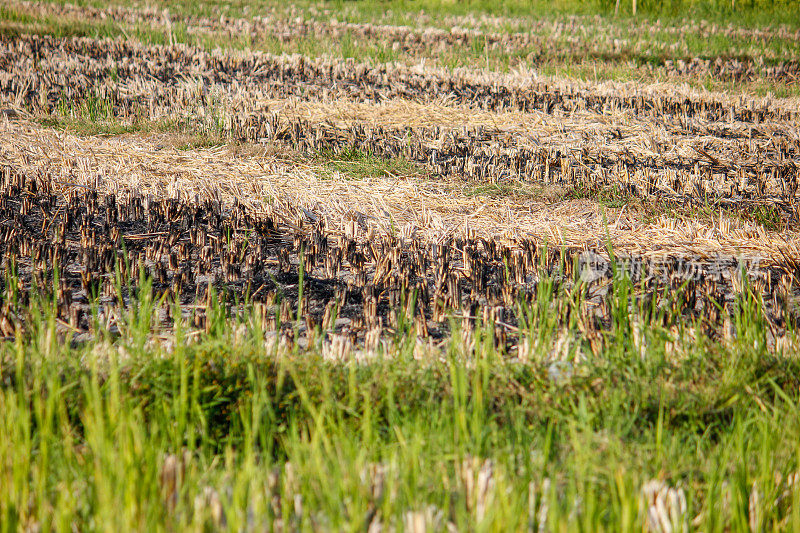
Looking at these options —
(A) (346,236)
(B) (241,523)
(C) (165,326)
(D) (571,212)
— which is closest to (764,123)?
(D) (571,212)

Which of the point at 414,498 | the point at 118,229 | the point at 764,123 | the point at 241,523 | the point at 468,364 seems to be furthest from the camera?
the point at 764,123

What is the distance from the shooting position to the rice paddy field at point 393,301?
5.03ft

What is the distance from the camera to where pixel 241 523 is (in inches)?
54.8

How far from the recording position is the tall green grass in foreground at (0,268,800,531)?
144 centimetres

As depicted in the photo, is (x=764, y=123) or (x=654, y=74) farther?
(x=654, y=74)

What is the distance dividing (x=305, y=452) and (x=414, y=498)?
1.04 feet

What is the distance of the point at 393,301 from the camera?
3.00 metres

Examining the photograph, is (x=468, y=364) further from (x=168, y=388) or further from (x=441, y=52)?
(x=441, y=52)

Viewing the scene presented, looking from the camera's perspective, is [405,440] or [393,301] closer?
[405,440]

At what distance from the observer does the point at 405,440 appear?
1.72 m

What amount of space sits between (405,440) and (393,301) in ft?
4.33

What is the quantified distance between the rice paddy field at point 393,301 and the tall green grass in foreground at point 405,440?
0.01 m

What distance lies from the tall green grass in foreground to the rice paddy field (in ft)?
0.04

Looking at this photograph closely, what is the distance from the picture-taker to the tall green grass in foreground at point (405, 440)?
4.72 ft
